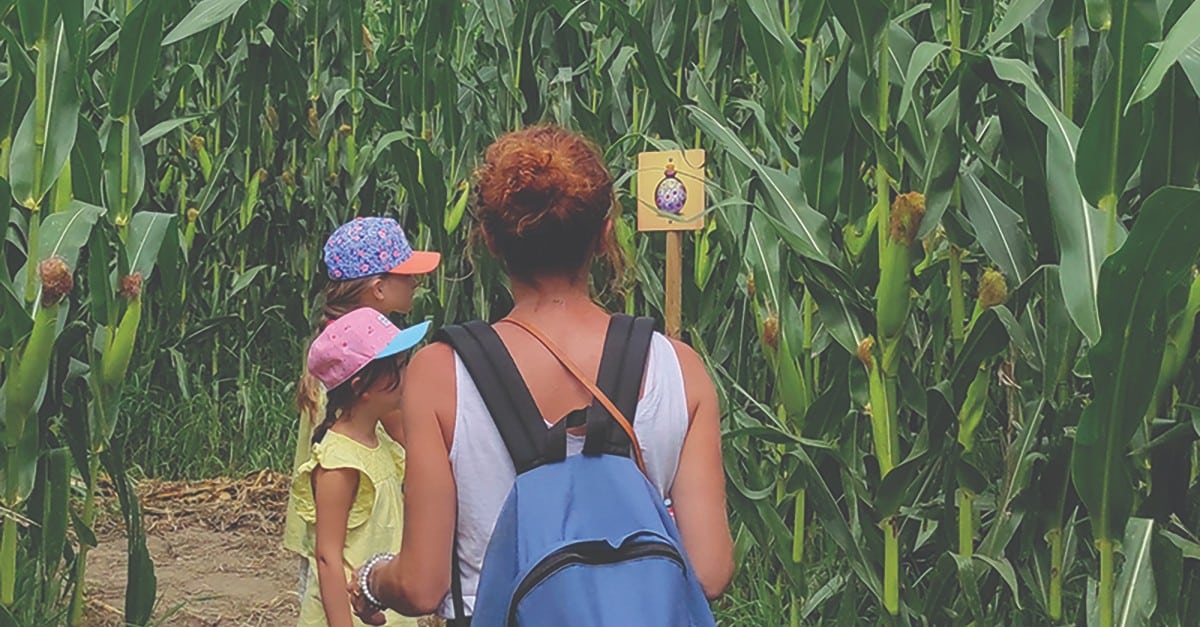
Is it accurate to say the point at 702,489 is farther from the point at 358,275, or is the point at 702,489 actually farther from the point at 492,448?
the point at 358,275

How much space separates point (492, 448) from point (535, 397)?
3.2 inches

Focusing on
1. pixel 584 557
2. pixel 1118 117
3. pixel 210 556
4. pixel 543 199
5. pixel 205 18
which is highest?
pixel 205 18

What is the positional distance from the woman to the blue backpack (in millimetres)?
34

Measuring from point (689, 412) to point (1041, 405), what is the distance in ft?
3.38

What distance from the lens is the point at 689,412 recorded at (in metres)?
1.71

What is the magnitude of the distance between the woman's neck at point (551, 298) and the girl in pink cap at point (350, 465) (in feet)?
2.66

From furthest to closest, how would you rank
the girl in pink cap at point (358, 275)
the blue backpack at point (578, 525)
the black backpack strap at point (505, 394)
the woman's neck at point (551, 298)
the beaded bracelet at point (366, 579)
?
the girl in pink cap at point (358, 275), the beaded bracelet at point (366, 579), the woman's neck at point (551, 298), the black backpack strap at point (505, 394), the blue backpack at point (578, 525)

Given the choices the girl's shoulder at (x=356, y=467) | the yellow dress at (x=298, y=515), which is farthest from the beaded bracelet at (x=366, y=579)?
the yellow dress at (x=298, y=515)

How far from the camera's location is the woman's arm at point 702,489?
166cm

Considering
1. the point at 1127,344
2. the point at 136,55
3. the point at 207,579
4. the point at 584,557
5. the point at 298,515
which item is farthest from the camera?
the point at 207,579

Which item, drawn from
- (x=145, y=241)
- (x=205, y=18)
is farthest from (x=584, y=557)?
(x=205, y=18)

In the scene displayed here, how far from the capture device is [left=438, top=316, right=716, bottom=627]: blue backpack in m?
1.45

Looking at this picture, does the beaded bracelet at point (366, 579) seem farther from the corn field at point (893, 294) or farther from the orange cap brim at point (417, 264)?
the orange cap brim at point (417, 264)

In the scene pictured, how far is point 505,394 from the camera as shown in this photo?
1589mm
